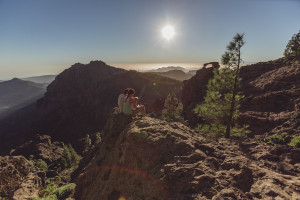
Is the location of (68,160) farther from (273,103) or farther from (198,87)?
(273,103)

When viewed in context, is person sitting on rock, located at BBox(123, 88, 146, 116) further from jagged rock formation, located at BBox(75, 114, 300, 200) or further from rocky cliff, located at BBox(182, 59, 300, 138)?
rocky cliff, located at BBox(182, 59, 300, 138)

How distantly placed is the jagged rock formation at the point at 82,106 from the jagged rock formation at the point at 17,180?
386ft

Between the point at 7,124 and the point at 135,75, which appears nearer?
the point at 135,75

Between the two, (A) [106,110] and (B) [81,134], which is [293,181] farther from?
(A) [106,110]

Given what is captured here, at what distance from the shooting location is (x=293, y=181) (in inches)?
211

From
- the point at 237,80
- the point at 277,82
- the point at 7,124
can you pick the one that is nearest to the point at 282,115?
the point at 237,80

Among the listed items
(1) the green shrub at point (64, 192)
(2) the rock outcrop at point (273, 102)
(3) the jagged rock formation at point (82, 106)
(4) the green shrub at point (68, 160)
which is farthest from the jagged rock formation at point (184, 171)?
(3) the jagged rock formation at point (82, 106)

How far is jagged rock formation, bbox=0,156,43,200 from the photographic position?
1071 cm

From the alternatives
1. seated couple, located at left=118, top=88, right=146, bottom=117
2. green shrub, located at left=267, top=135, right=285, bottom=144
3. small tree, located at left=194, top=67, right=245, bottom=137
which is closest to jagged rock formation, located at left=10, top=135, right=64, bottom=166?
small tree, located at left=194, top=67, right=245, bottom=137

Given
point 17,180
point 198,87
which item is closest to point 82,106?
point 198,87

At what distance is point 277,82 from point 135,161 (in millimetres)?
30464

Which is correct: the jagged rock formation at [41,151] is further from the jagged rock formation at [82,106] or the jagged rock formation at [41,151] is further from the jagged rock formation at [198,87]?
the jagged rock formation at [198,87]

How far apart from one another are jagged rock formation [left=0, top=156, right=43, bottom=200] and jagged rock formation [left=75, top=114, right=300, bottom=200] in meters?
5.16

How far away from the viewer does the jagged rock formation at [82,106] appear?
14362cm
